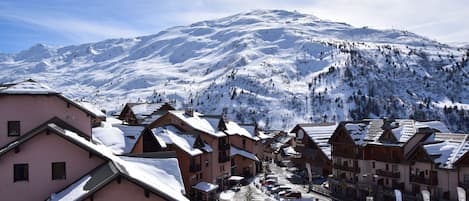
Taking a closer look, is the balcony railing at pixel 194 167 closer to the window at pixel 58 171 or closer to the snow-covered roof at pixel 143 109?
the snow-covered roof at pixel 143 109

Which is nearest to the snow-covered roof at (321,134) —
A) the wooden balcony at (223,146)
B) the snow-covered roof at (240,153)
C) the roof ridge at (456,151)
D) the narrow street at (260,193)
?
the narrow street at (260,193)

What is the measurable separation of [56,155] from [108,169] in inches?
128

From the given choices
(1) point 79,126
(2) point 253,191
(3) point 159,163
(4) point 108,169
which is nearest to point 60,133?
(4) point 108,169

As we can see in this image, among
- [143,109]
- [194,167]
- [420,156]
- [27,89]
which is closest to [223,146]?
[194,167]

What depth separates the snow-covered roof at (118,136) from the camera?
39959 mm

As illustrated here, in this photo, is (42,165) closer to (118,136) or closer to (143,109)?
(118,136)

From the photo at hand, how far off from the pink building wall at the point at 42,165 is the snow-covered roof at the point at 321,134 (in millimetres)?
61882

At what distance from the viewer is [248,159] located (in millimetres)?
87875

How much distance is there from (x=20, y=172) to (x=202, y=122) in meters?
47.5

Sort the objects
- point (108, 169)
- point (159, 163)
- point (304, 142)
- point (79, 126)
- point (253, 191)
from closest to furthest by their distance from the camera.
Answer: point (108, 169) → point (159, 163) → point (79, 126) → point (253, 191) → point (304, 142)

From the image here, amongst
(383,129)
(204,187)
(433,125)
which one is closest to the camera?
(204,187)

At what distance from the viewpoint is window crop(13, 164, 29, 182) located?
2421 centimetres

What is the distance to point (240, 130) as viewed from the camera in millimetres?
93062

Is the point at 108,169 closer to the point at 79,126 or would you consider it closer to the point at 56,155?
the point at 56,155
